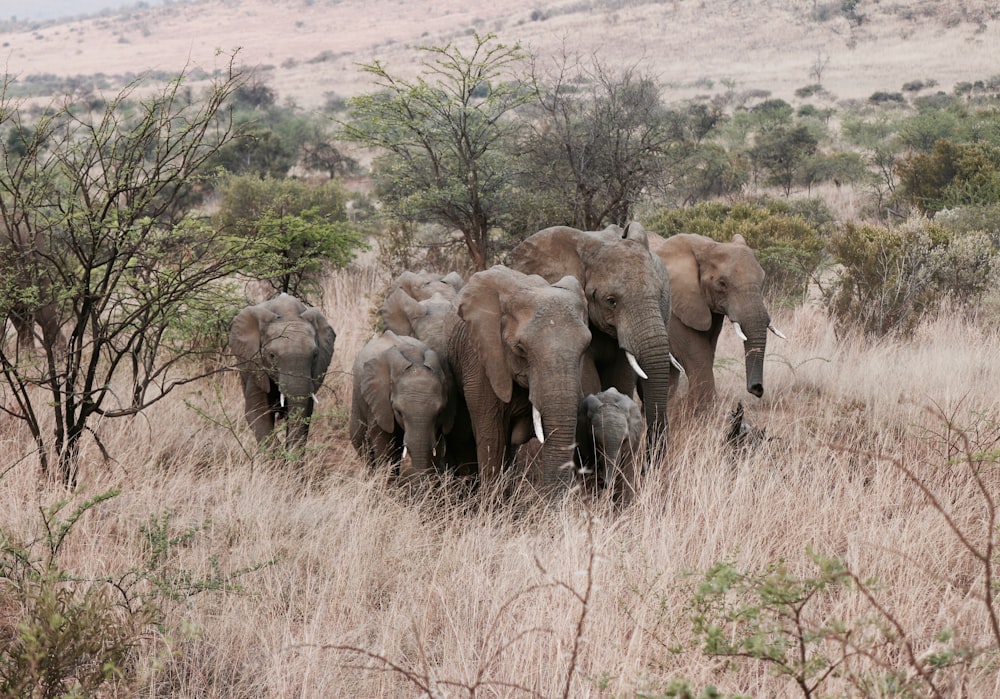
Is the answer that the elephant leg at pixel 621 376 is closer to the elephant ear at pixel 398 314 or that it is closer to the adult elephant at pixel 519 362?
the adult elephant at pixel 519 362

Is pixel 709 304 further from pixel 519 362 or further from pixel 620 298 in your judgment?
pixel 519 362

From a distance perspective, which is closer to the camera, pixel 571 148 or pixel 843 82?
pixel 571 148

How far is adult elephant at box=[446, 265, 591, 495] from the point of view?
558 cm

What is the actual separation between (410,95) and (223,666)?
814 centimetres

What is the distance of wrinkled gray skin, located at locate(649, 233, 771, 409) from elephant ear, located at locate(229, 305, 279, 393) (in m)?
3.23

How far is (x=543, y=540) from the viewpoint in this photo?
5410 mm

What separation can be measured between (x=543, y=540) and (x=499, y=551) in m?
0.25

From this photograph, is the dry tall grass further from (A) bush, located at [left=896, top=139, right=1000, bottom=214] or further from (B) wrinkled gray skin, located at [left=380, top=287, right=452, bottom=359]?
(A) bush, located at [left=896, top=139, right=1000, bottom=214]

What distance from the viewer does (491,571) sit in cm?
518

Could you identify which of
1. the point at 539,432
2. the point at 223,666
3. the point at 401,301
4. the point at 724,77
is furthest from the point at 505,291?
the point at 724,77

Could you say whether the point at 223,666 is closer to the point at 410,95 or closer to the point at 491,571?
the point at 491,571

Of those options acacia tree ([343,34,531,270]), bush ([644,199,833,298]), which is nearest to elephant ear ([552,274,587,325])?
acacia tree ([343,34,531,270])

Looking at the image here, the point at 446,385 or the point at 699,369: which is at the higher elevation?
the point at 446,385

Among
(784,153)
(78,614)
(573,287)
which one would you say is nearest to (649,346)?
(573,287)
